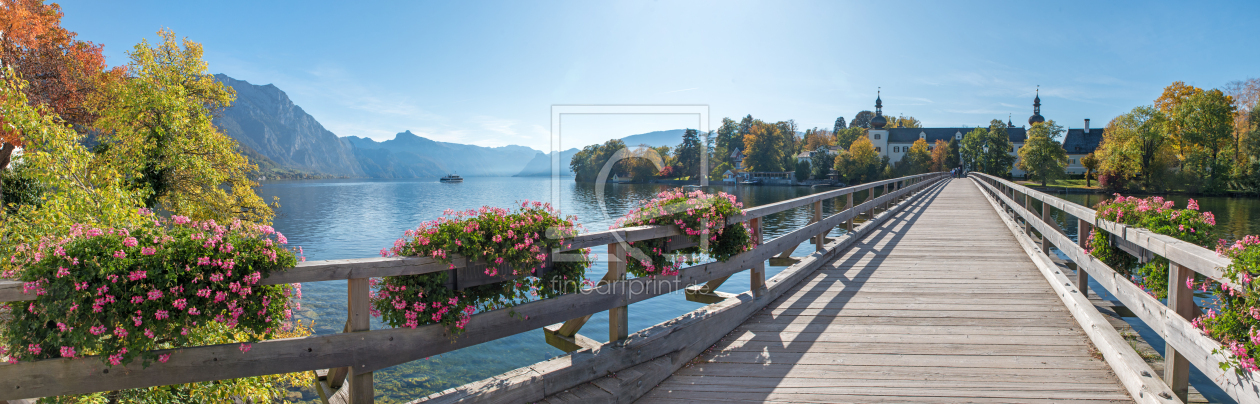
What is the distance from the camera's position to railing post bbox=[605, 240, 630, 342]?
3668 mm

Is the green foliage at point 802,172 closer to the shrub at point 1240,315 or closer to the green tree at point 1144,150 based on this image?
the green tree at point 1144,150

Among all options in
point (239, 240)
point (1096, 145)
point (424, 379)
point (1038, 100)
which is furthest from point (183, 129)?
point (1038, 100)

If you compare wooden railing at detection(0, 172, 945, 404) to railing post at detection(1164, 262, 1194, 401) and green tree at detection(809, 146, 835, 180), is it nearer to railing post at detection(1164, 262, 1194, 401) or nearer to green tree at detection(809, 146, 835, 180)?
railing post at detection(1164, 262, 1194, 401)

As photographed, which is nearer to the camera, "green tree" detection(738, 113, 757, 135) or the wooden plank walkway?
the wooden plank walkway

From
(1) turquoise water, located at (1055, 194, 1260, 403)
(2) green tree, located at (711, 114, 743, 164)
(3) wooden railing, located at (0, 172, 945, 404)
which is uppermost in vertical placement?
(2) green tree, located at (711, 114, 743, 164)

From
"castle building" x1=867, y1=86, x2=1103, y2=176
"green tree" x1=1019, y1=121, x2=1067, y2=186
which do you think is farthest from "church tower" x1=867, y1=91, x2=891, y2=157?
"green tree" x1=1019, y1=121, x2=1067, y2=186

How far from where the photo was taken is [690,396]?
3.37 meters

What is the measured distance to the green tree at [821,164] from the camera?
8756 cm

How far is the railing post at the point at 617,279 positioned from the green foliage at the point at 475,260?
0.32 meters

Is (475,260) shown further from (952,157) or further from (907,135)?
(907,135)

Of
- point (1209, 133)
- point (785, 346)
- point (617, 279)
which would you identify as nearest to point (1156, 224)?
point (785, 346)

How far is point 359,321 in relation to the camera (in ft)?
9.20

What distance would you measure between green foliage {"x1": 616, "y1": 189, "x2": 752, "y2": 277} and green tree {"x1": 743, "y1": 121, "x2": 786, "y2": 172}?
8463 centimetres

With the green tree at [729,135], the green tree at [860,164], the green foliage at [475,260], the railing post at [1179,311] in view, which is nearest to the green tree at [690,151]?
the green foliage at [475,260]
